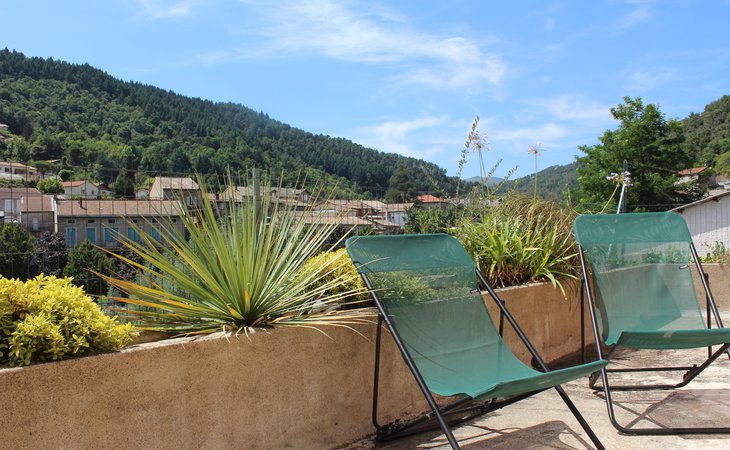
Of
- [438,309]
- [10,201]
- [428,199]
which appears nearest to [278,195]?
[438,309]

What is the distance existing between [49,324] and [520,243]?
2818 millimetres

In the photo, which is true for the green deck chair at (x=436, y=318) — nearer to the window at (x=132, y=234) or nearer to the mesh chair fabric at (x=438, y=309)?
the mesh chair fabric at (x=438, y=309)

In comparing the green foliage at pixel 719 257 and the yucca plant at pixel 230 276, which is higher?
the yucca plant at pixel 230 276

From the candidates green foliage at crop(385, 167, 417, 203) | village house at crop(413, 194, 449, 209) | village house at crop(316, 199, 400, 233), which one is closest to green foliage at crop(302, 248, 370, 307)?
village house at crop(316, 199, 400, 233)

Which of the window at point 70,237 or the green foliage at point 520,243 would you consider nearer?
the green foliage at point 520,243

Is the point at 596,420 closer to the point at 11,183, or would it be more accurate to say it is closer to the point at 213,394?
the point at 213,394

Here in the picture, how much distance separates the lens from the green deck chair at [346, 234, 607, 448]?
217cm

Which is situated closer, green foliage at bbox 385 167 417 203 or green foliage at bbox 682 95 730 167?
green foliage at bbox 385 167 417 203

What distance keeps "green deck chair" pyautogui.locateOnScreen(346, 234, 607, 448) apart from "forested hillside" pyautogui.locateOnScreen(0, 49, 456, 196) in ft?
2.58

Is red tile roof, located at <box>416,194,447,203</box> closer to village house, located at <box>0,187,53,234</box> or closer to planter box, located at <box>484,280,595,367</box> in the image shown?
planter box, located at <box>484,280,595,367</box>

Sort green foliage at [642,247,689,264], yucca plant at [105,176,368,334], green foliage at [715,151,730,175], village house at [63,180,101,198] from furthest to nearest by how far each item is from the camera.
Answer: green foliage at [715,151,730,175] < village house at [63,180,101,198] < green foliage at [642,247,689,264] < yucca plant at [105,176,368,334]

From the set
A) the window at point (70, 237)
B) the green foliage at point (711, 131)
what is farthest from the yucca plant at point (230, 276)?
the green foliage at point (711, 131)

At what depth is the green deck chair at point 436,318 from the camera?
2.17m

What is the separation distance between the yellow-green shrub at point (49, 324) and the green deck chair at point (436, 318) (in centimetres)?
95
